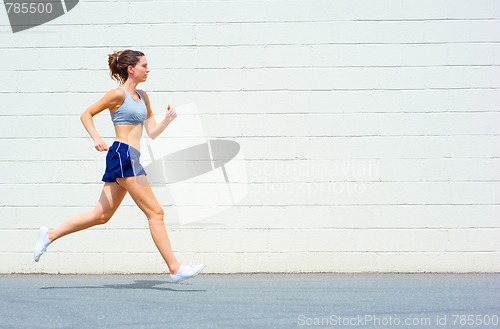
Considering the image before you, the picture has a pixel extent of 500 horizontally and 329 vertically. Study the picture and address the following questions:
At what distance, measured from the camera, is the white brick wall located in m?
9.02

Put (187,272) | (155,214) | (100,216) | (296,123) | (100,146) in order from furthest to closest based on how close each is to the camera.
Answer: (296,123) < (100,216) < (155,214) < (187,272) < (100,146)

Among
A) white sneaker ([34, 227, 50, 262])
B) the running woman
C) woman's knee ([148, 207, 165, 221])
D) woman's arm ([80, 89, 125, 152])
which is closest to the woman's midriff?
the running woman

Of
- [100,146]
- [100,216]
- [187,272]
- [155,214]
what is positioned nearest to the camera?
[100,146]

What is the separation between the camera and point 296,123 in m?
9.06

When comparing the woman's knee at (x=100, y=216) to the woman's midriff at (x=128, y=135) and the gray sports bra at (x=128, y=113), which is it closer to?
the woman's midriff at (x=128, y=135)

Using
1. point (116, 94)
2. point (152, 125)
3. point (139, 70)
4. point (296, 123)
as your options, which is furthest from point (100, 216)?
point (296, 123)

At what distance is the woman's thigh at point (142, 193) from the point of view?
7.88 m

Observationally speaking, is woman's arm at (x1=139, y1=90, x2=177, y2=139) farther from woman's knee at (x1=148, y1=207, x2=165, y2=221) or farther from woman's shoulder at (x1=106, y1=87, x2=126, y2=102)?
woman's knee at (x1=148, y1=207, x2=165, y2=221)

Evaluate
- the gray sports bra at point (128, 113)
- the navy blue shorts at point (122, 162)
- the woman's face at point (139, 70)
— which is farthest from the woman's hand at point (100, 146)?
the woman's face at point (139, 70)

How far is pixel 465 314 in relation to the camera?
6.82 meters

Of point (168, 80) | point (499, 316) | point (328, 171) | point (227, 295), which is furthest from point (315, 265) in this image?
point (499, 316)

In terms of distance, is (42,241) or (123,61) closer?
(123,61)

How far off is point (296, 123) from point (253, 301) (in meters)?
2.10

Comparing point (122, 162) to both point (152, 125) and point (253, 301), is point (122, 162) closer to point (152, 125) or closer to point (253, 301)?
point (152, 125)
